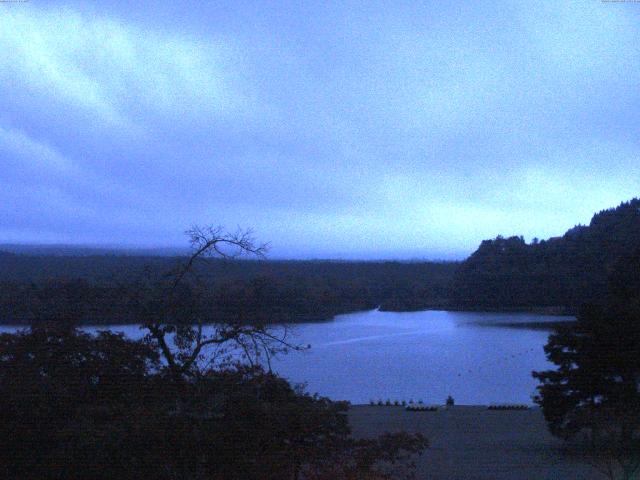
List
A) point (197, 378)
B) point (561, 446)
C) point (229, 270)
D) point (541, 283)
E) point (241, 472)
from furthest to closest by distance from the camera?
point (541, 283) → point (561, 446) → point (229, 270) → point (197, 378) → point (241, 472)

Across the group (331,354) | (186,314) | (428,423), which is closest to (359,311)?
(331,354)

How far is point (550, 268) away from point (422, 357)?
1.50 metres

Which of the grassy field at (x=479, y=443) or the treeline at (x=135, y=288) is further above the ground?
the treeline at (x=135, y=288)

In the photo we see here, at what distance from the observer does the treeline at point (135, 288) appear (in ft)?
11.7

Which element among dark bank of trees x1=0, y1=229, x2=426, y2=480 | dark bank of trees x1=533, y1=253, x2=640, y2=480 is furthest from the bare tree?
dark bank of trees x1=533, y1=253, x2=640, y2=480

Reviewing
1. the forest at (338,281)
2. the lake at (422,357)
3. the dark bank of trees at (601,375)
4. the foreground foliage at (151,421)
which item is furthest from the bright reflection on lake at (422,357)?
the foreground foliage at (151,421)

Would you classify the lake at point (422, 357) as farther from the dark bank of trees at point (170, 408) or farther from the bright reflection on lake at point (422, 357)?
the dark bank of trees at point (170, 408)

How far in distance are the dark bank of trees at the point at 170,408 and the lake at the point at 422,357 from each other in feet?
1.08

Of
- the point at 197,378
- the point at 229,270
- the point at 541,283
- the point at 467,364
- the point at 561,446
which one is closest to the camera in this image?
the point at 197,378

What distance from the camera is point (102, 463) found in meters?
2.93

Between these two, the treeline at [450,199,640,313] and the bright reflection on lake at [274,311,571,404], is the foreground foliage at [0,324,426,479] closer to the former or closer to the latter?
the bright reflection on lake at [274,311,571,404]

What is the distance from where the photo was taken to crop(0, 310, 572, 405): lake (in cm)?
450

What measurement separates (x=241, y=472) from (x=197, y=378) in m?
0.58

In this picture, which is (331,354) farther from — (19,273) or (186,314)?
(19,273)
